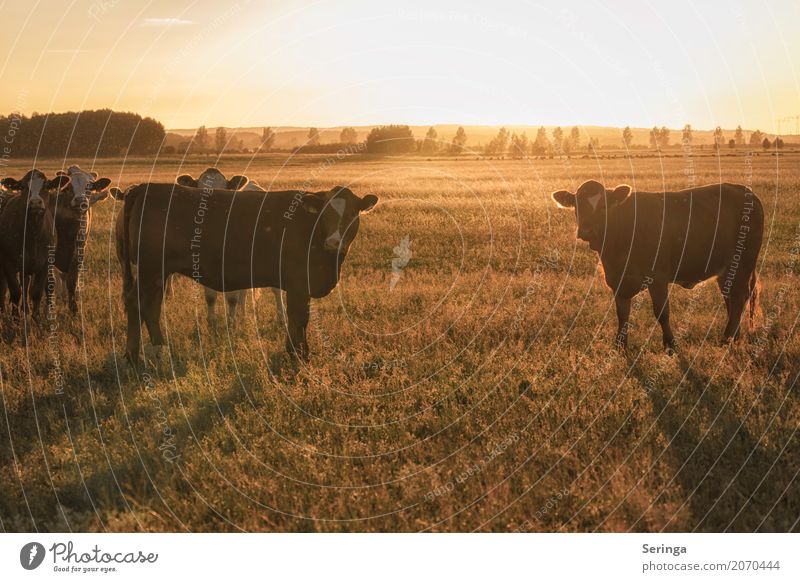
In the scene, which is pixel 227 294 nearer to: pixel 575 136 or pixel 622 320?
pixel 622 320

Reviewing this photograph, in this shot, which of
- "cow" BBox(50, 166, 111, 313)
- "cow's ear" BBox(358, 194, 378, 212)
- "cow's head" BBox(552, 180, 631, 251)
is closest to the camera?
"cow's ear" BBox(358, 194, 378, 212)

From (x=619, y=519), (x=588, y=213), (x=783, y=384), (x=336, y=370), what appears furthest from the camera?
(x=588, y=213)

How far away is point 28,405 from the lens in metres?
8.68

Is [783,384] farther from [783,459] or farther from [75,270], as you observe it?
[75,270]

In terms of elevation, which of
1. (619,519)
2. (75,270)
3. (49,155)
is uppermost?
(49,155)

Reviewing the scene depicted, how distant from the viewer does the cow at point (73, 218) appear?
13.4 meters

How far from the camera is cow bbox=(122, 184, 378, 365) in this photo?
32.8 ft

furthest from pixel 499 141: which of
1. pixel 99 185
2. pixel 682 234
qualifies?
pixel 682 234

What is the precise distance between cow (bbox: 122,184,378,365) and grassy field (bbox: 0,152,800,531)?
812 mm

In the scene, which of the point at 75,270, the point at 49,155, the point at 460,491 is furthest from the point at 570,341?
the point at 49,155

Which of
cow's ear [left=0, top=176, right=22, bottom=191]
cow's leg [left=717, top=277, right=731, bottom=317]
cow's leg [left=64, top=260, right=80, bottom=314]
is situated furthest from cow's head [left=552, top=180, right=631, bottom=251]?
cow's ear [left=0, top=176, right=22, bottom=191]

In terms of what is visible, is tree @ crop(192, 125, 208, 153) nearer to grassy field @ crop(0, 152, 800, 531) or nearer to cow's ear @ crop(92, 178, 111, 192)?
cow's ear @ crop(92, 178, 111, 192)

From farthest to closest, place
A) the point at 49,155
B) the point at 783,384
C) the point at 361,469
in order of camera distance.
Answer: the point at 49,155 < the point at 783,384 < the point at 361,469

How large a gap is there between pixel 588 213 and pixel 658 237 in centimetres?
112
